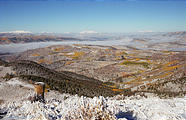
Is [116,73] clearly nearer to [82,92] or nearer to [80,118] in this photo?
[82,92]

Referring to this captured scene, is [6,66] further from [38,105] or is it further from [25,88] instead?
[38,105]

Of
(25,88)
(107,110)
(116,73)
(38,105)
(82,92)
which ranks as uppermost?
(107,110)

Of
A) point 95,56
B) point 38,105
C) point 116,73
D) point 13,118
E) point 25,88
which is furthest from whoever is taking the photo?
point 95,56

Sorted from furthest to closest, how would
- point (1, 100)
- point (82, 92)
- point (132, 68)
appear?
point (132, 68)
point (82, 92)
point (1, 100)

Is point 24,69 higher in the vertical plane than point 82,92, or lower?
higher

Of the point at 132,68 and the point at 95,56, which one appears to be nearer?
the point at 132,68

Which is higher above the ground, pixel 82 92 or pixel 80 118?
pixel 80 118

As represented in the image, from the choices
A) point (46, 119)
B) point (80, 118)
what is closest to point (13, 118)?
point (46, 119)

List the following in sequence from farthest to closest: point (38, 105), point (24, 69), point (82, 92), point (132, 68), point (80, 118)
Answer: point (132, 68) → point (24, 69) → point (82, 92) → point (38, 105) → point (80, 118)

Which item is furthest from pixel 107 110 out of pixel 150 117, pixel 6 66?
pixel 6 66
